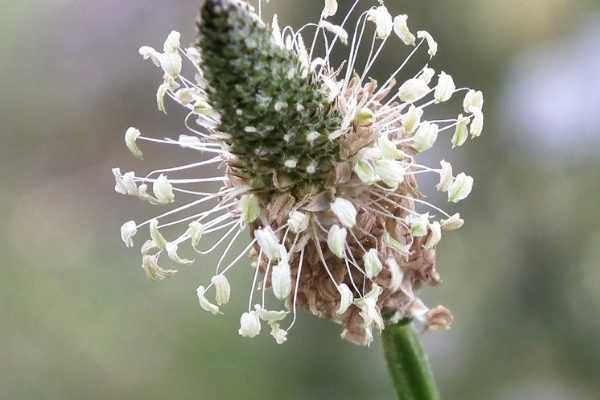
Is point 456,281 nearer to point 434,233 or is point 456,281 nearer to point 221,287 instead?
point 434,233

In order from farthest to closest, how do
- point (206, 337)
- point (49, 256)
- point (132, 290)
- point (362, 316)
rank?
point (49, 256) → point (132, 290) → point (206, 337) → point (362, 316)

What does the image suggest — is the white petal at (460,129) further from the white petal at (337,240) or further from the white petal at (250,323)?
the white petal at (250,323)

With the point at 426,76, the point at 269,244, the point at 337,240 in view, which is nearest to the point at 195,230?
the point at 269,244

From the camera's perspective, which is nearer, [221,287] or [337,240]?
[337,240]

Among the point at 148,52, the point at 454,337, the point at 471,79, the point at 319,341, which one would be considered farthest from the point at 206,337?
the point at 148,52

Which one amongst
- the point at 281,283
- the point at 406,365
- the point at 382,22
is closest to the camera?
the point at 281,283

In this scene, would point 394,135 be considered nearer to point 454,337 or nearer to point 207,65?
point 207,65

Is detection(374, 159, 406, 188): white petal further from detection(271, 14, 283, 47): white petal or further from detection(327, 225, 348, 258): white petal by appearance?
detection(271, 14, 283, 47): white petal
